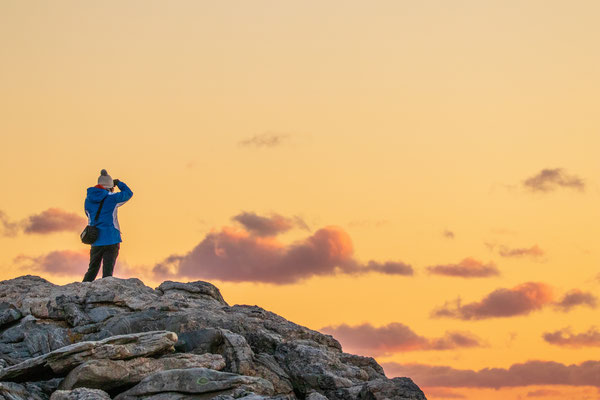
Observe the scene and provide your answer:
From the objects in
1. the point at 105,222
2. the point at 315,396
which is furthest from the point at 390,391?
the point at 105,222

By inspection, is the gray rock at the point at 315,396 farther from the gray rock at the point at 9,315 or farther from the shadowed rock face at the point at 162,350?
the gray rock at the point at 9,315

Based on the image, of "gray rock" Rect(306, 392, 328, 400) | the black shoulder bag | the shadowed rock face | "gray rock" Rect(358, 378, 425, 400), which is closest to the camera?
the shadowed rock face

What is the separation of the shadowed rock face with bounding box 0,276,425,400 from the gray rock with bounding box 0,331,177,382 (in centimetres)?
3

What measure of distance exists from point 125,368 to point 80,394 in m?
1.54

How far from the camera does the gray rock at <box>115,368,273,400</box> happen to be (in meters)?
22.9

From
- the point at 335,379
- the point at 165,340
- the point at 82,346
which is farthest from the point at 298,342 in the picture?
the point at 82,346

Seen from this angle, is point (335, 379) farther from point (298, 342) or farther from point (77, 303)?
point (77, 303)

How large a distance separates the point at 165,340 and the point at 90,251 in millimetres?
9855

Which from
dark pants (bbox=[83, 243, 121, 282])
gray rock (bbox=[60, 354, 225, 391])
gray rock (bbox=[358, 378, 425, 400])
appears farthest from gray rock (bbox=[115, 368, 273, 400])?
dark pants (bbox=[83, 243, 121, 282])

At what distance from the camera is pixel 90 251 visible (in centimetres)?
3359

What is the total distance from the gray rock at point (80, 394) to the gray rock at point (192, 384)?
577 millimetres

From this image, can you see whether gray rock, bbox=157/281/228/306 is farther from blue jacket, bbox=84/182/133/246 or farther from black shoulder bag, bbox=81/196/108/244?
black shoulder bag, bbox=81/196/108/244

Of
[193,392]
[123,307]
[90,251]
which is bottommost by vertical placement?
[193,392]

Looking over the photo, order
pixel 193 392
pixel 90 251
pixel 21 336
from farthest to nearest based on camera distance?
1. pixel 90 251
2. pixel 21 336
3. pixel 193 392
